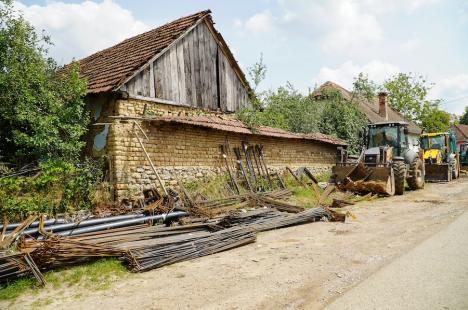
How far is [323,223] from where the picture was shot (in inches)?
307

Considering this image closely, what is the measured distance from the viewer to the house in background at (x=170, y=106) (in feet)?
29.7

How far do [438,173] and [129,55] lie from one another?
15.5 metres

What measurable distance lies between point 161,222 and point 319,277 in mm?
3728

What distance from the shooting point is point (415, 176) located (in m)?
12.9

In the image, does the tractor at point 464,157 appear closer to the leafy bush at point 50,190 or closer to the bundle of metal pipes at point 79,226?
the bundle of metal pipes at point 79,226

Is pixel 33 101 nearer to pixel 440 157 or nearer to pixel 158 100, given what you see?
pixel 158 100

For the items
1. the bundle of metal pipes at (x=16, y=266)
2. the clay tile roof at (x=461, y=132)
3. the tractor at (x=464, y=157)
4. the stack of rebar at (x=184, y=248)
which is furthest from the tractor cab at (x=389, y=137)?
the clay tile roof at (x=461, y=132)

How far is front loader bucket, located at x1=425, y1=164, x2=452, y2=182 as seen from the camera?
1629cm

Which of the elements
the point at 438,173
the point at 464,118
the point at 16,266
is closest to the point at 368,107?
the point at 438,173

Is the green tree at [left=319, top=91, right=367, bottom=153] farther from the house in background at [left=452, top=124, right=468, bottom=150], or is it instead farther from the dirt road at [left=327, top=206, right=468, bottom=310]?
the house in background at [left=452, top=124, right=468, bottom=150]

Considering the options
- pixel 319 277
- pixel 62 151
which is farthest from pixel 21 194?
pixel 319 277

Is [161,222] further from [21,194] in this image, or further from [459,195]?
[459,195]

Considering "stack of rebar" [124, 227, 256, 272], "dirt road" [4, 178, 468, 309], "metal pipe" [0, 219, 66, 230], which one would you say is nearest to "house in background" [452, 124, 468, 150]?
"dirt road" [4, 178, 468, 309]

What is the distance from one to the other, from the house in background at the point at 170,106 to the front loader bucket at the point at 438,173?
730cm
